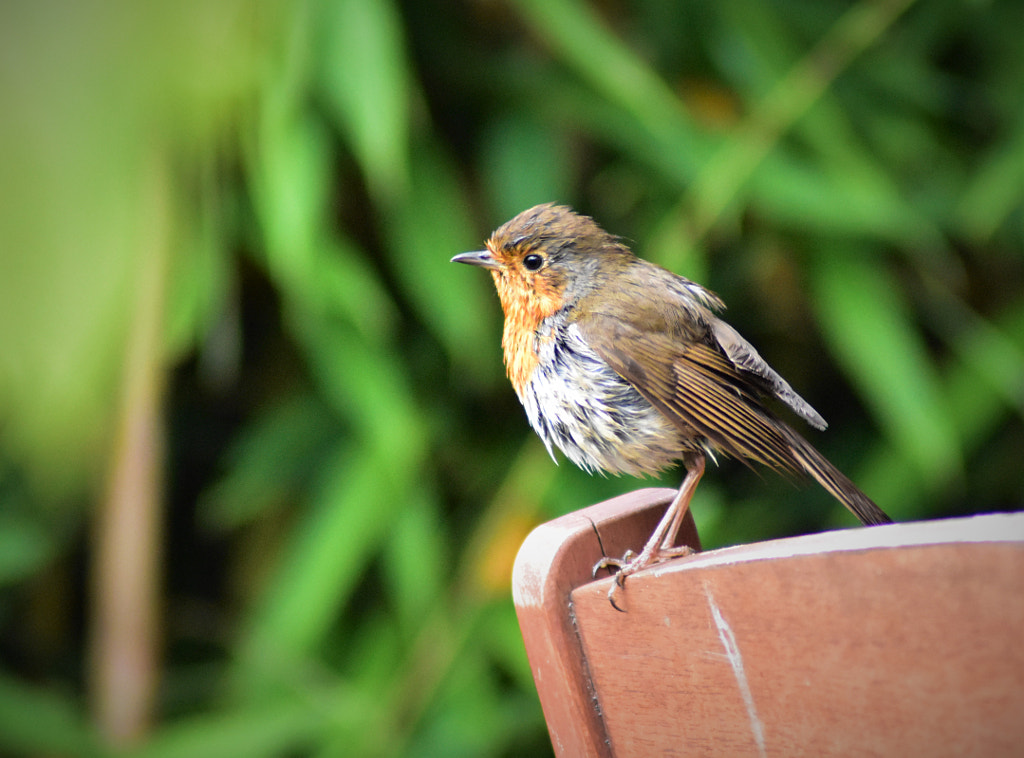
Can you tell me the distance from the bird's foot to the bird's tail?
0.15 meters

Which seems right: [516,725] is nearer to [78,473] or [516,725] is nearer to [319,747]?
[319,747]

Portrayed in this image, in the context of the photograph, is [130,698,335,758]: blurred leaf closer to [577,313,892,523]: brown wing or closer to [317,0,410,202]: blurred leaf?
[317,0,410,202]: blurred leaf

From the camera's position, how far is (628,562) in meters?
0.82

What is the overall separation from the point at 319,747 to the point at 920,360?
1.68 m

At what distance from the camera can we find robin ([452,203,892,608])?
1062mm

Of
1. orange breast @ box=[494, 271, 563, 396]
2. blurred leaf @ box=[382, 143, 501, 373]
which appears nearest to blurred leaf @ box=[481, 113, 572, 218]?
blurred leaf @ box=[382, 143, 501, 373]

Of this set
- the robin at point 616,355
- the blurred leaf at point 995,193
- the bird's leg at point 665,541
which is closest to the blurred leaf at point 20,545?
the robin at point 616,355

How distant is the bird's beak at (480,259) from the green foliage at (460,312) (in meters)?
0.62

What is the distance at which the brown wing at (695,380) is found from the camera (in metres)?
1.02

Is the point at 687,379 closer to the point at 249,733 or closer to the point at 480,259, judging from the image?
the point at 480,259

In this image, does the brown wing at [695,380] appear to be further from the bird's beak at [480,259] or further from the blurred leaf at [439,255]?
the blurred leaf at [439,255]

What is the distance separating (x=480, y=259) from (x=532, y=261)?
0.21ft

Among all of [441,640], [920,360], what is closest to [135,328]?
[441,640]

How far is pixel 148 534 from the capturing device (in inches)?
79.0
